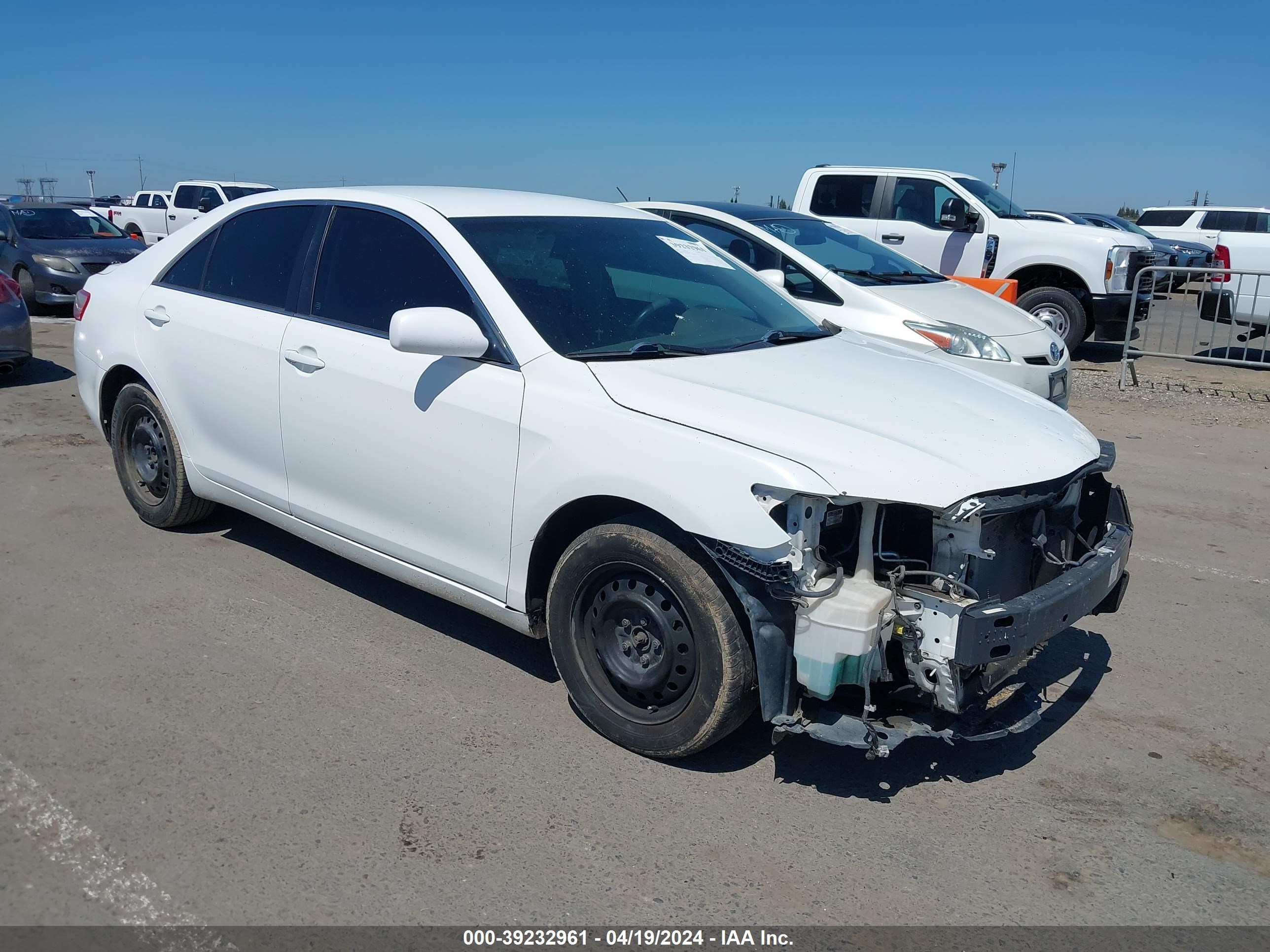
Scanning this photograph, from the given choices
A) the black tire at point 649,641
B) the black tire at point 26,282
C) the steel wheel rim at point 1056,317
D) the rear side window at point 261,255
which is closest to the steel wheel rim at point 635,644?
the black tire at point 649,641

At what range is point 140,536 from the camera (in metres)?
5.55

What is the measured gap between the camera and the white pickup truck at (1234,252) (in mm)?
12070

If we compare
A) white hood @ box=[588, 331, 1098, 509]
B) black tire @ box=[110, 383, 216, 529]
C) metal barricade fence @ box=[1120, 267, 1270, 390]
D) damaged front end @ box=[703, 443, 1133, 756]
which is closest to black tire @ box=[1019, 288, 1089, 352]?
metal barricade fence @ box=[1120, 267, 1270, 390]

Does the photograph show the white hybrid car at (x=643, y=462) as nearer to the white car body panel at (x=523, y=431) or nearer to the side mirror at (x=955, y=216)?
the white car body panel at (x=523, y=431)

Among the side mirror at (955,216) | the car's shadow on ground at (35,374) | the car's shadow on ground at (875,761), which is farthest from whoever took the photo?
the side mirror at (955,216)

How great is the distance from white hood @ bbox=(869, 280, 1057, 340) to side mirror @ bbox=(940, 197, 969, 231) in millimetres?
3681

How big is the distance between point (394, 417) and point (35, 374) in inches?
313

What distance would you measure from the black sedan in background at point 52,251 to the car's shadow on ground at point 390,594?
9984 millimetres

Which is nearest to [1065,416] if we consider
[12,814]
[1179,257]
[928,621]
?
[928,621]

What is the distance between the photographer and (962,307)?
828 cm

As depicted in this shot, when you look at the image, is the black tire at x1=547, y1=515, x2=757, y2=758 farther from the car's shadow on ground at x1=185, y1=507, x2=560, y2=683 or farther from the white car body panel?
the car's shadow on ground at x1=185, y1=507, x2=560, y2=683

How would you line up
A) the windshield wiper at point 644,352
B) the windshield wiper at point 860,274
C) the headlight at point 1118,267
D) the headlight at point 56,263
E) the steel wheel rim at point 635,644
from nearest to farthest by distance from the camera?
the steel wheel rim at point 635,644 → the windshield wiper at point 644,352 → the windshield wiper at point 860,274 → the headlight at point 1118,267 → the headlight at point 56,263

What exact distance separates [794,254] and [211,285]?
4.48 m
